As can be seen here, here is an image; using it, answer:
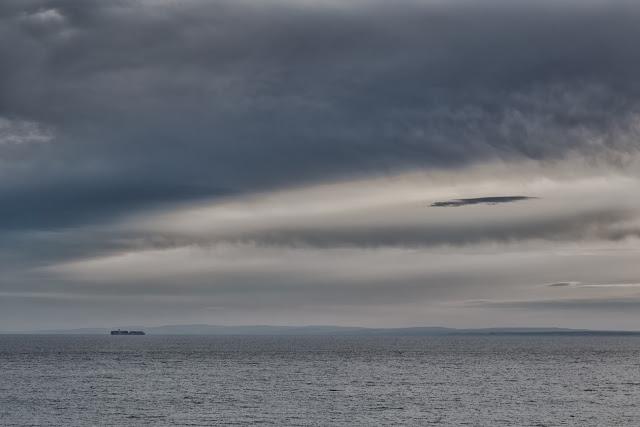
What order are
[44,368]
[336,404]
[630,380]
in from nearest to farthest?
1. [336,404]
2. [630,380]
3. [44,368]

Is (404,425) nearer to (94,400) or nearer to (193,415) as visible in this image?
(193,415)

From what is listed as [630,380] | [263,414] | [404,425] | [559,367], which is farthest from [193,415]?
[559,367]

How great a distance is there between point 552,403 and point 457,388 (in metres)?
19.4

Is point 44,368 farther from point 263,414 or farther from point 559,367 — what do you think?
point 559,367

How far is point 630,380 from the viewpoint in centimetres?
12756

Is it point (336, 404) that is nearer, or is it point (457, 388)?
point (336, 404)

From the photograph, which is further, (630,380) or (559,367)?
(559,367)

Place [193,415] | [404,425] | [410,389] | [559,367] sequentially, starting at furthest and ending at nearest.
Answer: [559,367] < [410,389] < [193,415] < [404,425]

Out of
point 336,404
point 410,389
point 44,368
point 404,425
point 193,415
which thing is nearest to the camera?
point 404,425

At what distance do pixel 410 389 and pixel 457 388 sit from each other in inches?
281

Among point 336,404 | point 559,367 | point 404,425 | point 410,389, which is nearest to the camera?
point 404,425

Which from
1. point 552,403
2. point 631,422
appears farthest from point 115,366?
point 631,422

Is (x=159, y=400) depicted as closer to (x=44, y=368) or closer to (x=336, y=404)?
(x=336, y=404)

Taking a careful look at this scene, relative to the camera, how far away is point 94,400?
9269 centimetres
